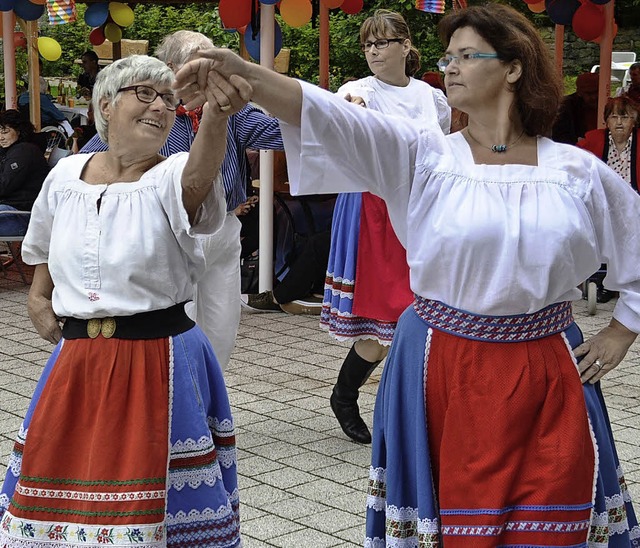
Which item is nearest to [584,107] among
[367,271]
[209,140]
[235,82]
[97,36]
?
[97,36]

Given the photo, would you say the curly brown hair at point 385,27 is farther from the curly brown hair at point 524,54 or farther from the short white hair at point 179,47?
the curly brown hair at point 524,54

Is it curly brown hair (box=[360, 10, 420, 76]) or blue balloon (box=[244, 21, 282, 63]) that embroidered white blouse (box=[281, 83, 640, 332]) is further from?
blue balloon (box=[244, 21, 282, 63])

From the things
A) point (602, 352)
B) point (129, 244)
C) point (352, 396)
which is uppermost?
point (129, 244)

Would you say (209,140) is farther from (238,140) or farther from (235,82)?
(238,140)

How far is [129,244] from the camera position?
10.0ft

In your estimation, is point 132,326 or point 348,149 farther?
point 132,326

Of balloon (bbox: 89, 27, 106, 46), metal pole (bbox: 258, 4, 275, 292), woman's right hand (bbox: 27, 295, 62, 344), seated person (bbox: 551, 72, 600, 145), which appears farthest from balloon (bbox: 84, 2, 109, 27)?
woman's right hand (bbox: 27, 295, 62, 344)

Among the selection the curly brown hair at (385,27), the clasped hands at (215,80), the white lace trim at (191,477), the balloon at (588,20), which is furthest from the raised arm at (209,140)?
the balloon at (588,20)

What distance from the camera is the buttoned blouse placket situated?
3082 mm

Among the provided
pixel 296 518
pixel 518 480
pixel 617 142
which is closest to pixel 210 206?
pixel 518 480

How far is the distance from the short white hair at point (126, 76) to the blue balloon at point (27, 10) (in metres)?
6.76

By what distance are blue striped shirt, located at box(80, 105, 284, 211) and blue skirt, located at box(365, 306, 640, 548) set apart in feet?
5.23

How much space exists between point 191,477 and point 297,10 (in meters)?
5.70

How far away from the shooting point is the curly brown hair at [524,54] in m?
2.80
